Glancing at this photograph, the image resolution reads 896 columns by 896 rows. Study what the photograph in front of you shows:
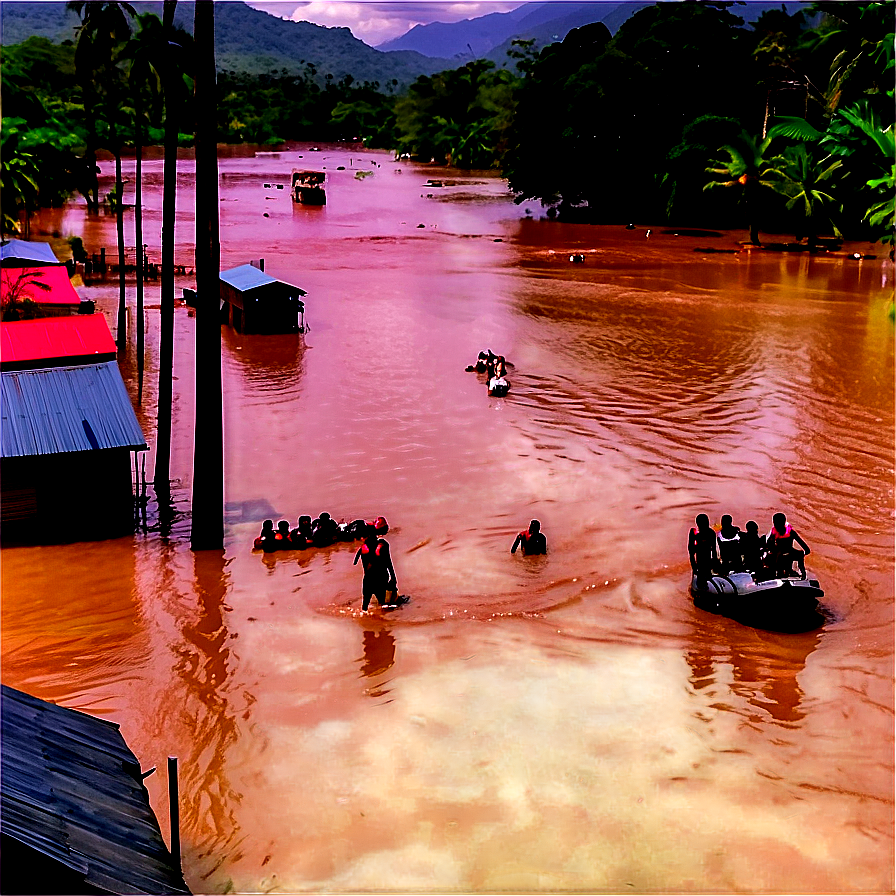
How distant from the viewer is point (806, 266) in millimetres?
42875

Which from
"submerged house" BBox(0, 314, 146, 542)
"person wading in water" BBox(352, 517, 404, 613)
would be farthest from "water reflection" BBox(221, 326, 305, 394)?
"person wading in water" BBox(352, 517, 404, 613)

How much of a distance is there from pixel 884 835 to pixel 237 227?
→ 155ft

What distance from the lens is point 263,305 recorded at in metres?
29.1

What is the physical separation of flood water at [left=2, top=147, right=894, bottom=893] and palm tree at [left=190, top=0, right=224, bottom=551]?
2.38ft

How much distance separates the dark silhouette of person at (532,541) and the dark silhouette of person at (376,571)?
251 cm

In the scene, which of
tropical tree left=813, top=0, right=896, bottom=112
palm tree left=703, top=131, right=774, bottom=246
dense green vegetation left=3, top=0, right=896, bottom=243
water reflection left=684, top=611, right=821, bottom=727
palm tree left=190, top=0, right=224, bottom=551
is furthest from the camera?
palm tree left=703, top=131, right=774, bottom=246

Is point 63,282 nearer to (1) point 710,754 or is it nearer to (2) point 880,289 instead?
(1) point 710,754

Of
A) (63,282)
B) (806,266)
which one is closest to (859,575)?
(63,282)

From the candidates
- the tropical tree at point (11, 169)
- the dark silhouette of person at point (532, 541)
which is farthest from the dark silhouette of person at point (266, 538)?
the tropical tree at point (11, 169)

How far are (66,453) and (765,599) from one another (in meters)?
8.87

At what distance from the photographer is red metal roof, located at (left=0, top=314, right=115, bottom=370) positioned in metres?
17.0

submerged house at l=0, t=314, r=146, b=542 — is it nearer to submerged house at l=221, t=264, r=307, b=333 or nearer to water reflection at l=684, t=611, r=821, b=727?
water reflection at l=684, t=611, r=821, b=727

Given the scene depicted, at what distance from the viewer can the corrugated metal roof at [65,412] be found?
13.9 m

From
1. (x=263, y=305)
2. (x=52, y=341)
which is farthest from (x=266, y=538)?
(x=263, y=305)
